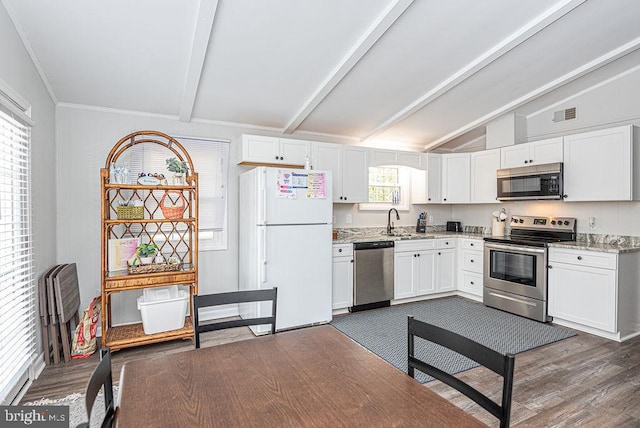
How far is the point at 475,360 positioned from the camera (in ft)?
3.85

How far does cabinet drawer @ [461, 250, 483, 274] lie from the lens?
186 inches

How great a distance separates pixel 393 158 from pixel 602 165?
2.31 m

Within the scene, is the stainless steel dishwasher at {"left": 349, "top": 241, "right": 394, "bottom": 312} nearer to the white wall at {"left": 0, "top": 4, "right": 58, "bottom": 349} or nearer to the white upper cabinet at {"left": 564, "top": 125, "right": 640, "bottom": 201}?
the white upper cabinet at {"left": 564, "top": 125, "right": 640, "bottom": 201}

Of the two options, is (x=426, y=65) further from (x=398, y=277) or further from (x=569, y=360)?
(x=569, y=360)

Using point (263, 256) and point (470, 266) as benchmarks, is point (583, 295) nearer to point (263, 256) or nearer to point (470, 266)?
point (470, 266)

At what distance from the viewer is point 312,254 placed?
3789 millimetres

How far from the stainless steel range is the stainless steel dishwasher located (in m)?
→ 1.27

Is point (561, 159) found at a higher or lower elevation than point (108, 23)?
lower

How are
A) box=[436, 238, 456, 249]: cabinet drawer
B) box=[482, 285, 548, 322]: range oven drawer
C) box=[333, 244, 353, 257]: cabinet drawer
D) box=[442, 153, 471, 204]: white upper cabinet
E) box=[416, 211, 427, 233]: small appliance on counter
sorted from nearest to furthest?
1. box=[482, 285, 548, 322]: range oven drawer
2. box=[333, 244, 353, 257]: cabinet drawer
3. box=[436, 238, 456, 249]: cabinet drawer
4. box=[442, 153, 471, 204]: white upper cabinet
5. box=[416, 211, 427, 233]: small appliance on counter

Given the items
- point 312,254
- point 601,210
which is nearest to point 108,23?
point 312,254

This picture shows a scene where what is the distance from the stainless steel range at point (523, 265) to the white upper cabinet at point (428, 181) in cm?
104

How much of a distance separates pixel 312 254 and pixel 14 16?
298cm

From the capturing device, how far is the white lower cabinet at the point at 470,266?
472 centimetres

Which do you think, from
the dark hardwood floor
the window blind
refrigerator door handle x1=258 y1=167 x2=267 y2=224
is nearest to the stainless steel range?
the dark hardwood floor
